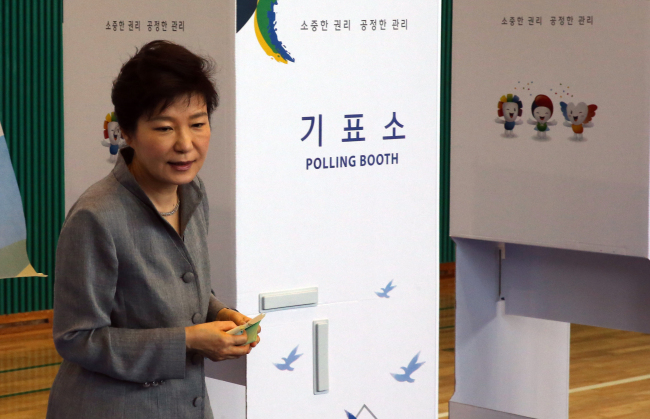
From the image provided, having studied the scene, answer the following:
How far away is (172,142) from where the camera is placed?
4.26 feet

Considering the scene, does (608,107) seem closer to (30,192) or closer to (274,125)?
(274,125)

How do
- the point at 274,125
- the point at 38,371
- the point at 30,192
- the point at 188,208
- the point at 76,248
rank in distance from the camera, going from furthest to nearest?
the point at 30,192, the point at 38,371, the point at 274,125, the point at 188,208, the point at 76,248

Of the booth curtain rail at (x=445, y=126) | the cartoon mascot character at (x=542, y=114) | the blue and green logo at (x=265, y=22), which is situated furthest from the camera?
the booth curtain rail at (x=445, y=126)

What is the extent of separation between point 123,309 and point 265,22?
0.69 metres

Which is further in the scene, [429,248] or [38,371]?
[38,371]

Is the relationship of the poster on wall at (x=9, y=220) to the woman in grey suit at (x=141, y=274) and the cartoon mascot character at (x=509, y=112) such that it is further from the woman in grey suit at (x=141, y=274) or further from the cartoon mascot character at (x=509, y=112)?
the woman in grey suit at (x=141, y=274)

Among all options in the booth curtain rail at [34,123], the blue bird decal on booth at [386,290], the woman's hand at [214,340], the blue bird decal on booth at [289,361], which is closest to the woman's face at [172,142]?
the woman's hand at [214,340]

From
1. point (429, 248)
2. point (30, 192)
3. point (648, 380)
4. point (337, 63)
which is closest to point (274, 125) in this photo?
point (337, 63)

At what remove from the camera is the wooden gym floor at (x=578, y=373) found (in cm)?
373

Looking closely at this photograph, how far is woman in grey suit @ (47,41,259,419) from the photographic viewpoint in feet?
4.04

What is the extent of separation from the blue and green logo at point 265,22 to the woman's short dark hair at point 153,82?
0.38 meters

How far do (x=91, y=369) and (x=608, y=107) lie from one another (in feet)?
5.45

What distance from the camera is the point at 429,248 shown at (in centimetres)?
197

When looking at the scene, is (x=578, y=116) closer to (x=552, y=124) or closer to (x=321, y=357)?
(x=552, y=124)
